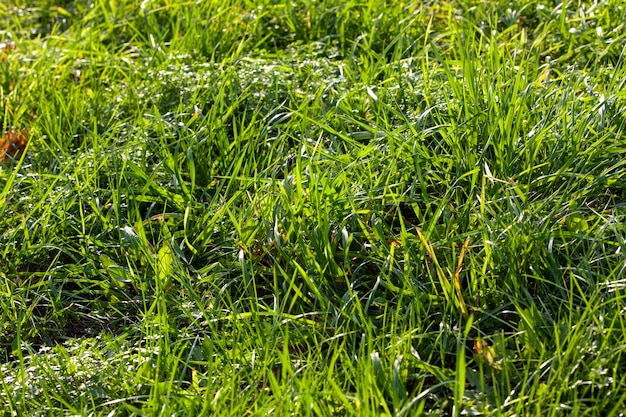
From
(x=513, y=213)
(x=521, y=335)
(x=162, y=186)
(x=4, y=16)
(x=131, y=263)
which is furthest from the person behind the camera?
(x=4, y=16)

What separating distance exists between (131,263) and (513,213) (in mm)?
1296

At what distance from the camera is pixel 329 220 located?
9.25 feet

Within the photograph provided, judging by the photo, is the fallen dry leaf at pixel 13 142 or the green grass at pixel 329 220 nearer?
the green grass at pixel 329 220

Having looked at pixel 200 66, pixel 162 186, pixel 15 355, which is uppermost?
pixel 200 66

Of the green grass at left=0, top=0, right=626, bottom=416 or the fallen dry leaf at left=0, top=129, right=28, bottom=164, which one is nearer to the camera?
the green grass at left=0, top=0, right=626, bottom=416

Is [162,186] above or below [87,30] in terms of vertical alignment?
below

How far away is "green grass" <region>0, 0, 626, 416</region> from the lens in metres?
2.35

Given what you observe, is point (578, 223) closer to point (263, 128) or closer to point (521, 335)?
point (521, 335)

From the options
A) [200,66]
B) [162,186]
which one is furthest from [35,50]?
[162,186]

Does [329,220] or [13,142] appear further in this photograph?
[13,142]

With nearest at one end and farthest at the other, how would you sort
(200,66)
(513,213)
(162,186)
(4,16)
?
(513,213) → (162,186) → (200,66) → (4,16)

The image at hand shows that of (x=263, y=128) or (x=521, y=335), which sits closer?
(x=521, y=335)

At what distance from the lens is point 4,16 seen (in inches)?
184

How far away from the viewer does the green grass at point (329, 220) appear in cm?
235
